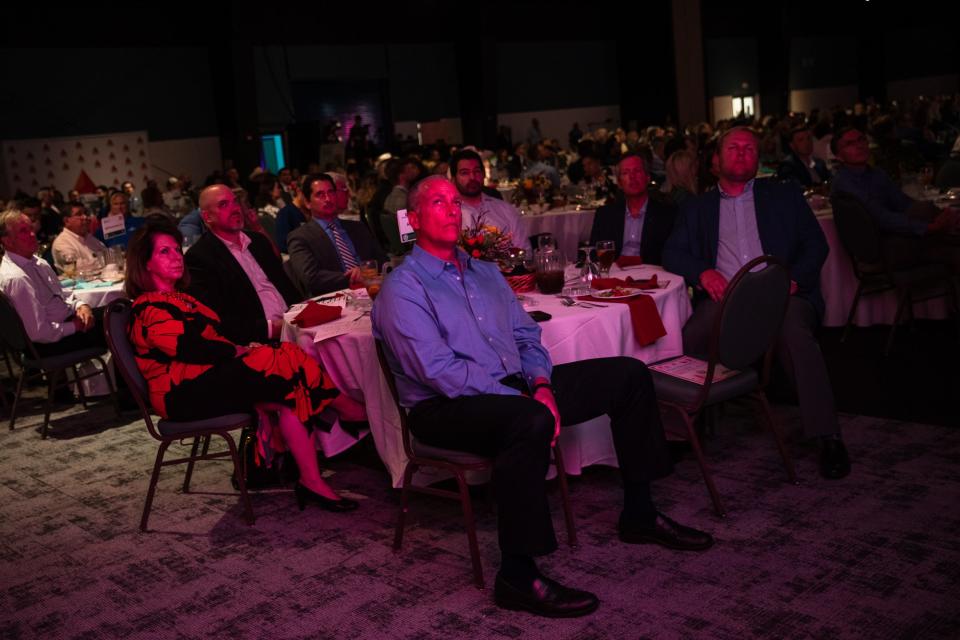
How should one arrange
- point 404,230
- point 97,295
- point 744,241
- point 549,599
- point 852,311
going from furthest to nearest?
point 97,295, point 852,311, point 404,230, point 744,241, point 549,599

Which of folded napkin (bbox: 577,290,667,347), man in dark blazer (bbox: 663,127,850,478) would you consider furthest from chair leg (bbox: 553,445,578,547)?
man in dark blazer (bbox: 663,127,850,478)

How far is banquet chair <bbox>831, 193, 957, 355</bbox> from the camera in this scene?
18.2 ft

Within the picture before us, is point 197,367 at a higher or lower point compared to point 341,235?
lower

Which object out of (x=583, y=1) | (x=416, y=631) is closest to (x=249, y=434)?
(x=416, y=631)

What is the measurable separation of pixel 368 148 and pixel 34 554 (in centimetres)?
1596

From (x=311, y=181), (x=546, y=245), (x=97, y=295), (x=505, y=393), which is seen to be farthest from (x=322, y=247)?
(x=505, y=393)

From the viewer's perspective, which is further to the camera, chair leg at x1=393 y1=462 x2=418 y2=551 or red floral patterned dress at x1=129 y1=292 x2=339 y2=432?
red floral patterned dress at x1=129 y1=292 x2=339 y2=432

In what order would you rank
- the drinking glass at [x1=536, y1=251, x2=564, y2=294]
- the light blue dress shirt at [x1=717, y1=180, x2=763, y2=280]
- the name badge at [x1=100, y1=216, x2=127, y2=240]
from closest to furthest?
the drinking glass at [x1=536, y1=251, x2=564, y2=294] → the light blue dress shirt at [x1=717, y1=180, x2=763, y2=280] → the name badge at [x1=100, y1=216, x2=127, y2=240]

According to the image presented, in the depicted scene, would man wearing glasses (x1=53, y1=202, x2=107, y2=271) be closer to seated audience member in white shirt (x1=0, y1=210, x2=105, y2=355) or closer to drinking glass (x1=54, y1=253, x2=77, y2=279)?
drinking glass (x1=54, y1=253, x2=77, y2=279)

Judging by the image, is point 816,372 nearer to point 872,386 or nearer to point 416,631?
point 872,386

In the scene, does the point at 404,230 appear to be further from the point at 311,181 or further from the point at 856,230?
the point at 856,230

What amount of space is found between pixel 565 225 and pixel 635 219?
9.56ft

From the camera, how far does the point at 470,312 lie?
3363 millimetres

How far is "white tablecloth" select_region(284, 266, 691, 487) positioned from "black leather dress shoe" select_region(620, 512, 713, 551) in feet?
1.86
